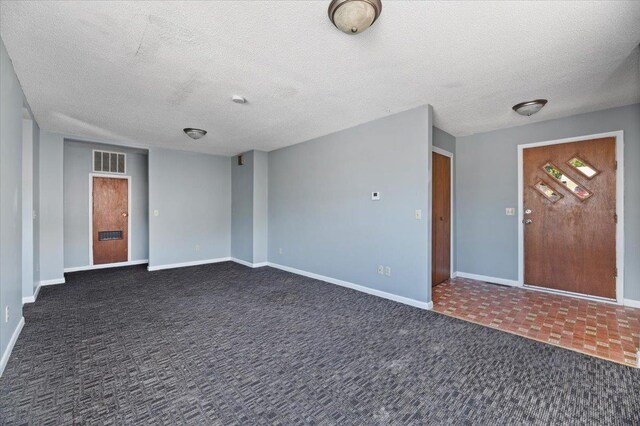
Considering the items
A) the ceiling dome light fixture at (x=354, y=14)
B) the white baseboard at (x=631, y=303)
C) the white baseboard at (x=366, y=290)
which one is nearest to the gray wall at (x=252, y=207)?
the white baseboard at (x=366, y=290)

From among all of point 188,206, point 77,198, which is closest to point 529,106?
point 188,206

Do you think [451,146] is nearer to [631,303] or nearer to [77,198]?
[631,303]

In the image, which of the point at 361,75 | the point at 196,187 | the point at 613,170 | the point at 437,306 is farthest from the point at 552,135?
the point at 196,187

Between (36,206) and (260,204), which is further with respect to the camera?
(260,204)

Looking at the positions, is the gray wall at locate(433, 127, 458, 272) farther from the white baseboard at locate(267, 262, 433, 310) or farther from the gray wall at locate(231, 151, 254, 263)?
the gray wall at locate(231, 151, 254, 263)

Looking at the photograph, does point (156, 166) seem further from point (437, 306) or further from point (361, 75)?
point (437, 306)

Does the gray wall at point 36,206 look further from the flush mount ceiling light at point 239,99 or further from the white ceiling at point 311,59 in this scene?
the flush mount ceiling light at point 239,99

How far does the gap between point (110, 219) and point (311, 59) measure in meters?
6.03

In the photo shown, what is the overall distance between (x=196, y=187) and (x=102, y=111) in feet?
9.47

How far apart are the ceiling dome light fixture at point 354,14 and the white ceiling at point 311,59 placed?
8 cm

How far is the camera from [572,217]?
3994 millimetres

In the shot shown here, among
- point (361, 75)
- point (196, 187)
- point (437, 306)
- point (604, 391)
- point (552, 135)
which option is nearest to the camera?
point (604, 391)

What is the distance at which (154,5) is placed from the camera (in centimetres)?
182

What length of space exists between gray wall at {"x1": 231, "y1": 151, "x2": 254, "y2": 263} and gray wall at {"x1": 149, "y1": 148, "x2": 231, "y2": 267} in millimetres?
205
